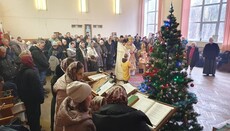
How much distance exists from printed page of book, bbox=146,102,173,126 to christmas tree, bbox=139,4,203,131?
27.6 inches

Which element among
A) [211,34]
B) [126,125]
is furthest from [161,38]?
[211,34]

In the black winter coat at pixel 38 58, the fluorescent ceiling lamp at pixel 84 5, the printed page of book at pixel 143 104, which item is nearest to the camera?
the printed page of book at pixel 143 104

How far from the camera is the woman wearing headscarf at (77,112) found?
143cm

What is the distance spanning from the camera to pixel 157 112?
6.59 feet

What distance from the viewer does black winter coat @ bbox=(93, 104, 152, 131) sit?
4.64 ft

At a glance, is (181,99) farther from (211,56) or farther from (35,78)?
(211,56)

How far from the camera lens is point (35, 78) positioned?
114 inches

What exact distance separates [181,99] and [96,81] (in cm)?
149

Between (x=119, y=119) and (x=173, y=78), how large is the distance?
1642 millimetres

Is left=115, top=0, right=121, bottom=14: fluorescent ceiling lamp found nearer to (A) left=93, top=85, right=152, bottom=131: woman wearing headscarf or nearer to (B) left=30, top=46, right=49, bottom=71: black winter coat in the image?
(B) left=30, top=46, right=49, bottom=71: black winter coat

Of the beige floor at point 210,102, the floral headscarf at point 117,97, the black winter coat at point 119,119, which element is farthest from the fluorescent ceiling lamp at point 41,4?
the black winter coat at point 119,119

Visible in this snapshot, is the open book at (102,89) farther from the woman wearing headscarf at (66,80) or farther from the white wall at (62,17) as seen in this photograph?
the white wall at (62,17)

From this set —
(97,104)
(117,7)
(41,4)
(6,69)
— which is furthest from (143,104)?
(117,7)

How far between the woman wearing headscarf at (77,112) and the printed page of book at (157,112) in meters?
0.75
